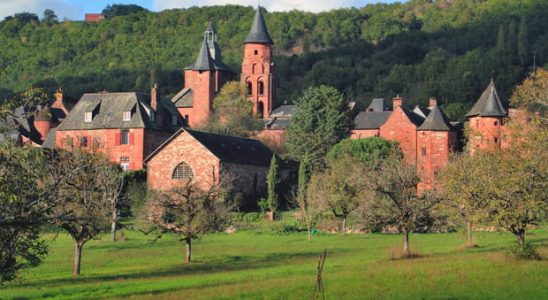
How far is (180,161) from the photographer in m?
77.1

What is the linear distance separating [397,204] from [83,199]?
14.4m

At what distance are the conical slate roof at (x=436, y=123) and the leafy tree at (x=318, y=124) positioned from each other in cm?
795

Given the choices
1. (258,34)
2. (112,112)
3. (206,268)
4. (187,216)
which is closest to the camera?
(206,268)

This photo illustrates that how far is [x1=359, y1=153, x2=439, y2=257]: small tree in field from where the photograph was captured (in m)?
46.4

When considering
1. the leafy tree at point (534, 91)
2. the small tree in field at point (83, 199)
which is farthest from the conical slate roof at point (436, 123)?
the leafy tree at point (534, 91)

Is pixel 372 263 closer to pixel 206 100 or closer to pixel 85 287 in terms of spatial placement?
pixel 85 287

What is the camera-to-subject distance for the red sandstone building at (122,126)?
Result: 8869 cm

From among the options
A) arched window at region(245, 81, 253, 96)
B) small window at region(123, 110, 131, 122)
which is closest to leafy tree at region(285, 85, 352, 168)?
small window at region(123, 110, 131, 122)

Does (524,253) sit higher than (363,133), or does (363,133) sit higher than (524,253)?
(363,133)

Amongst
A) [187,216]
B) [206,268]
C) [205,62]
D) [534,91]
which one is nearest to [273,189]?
[187,216]

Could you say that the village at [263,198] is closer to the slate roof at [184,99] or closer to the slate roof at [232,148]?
the slate roof at [232,148]

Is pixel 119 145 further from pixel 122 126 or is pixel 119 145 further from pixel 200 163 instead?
pixel 200 163

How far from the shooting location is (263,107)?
121m

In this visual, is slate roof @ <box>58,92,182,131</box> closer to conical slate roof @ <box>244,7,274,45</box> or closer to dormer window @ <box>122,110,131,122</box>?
dormer window @ <box>122,110,131,122</box>
